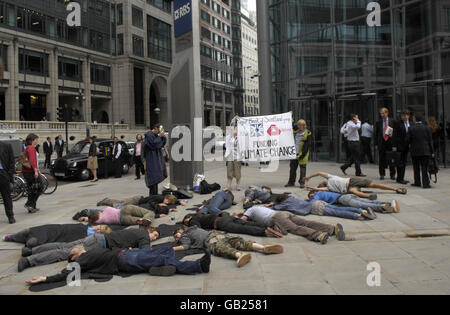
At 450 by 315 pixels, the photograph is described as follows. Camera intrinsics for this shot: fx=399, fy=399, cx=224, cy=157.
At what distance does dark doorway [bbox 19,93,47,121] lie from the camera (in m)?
45.4

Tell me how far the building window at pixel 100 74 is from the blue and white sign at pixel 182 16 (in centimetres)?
4195

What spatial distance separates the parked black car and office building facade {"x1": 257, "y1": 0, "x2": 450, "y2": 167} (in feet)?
30.7

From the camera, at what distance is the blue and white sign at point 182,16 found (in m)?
11.7

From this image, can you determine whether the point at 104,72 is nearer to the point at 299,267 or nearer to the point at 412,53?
the point at 412,53

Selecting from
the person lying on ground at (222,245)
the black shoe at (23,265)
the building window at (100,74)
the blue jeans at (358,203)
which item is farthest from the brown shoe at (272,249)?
the building window at (100,74)

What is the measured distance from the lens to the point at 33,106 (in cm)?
4591

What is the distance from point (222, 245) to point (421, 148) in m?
7.15

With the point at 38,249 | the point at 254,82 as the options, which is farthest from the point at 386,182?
the point at 254,82

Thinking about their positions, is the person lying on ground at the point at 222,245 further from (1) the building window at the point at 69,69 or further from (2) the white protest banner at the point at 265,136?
(1) the building window at the point at 69,69

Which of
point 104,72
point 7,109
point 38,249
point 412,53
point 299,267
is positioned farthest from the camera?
point 104,72

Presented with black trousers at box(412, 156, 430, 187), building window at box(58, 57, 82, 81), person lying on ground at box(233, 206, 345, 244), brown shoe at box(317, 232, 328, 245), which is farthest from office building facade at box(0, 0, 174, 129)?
brown shoe at box(317, 232, 328, 245)

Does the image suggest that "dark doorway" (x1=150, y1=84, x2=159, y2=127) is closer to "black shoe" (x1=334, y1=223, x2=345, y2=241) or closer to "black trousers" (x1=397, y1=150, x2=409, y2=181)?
A: "black trousers" (x1=397, y1=150, x2=409, y2=181)

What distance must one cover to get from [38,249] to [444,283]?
5304mm
